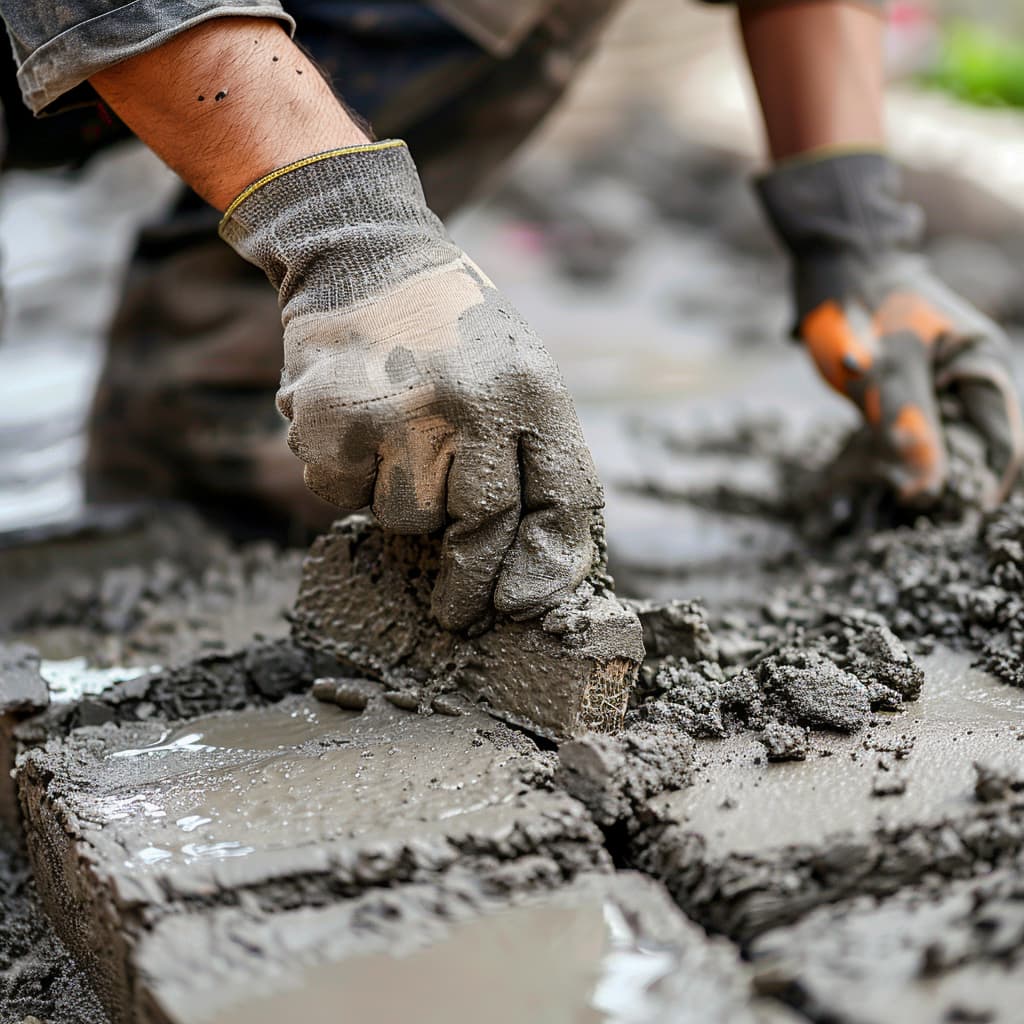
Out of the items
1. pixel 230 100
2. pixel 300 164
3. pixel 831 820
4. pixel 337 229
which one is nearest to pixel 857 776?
pixel 831 820

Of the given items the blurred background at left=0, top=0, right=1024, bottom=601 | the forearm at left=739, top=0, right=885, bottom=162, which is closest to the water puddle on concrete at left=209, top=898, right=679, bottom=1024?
the blurred background at left=0, top=0, right=1024, bottom=601

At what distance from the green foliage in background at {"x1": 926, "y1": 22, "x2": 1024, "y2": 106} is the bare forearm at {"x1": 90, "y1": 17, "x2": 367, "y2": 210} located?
6.98 meters

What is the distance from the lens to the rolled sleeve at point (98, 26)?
158cm

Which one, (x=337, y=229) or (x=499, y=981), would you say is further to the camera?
(x=337, y=229)

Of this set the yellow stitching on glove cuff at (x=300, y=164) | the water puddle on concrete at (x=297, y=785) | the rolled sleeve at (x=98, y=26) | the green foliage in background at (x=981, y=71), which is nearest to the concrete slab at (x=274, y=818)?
the water puddle on concrete at (x=297, y=785)

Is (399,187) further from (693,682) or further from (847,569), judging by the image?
(847,569)

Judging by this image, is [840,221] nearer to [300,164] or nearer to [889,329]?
[889,329]

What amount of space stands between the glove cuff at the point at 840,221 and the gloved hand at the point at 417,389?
1.31m

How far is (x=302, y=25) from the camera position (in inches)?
117

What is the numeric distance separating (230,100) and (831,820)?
4.29ft

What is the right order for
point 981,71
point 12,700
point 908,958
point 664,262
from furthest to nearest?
point 981,71, point 664,262, point 12,700, point 908,958

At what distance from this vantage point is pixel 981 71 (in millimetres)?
7492

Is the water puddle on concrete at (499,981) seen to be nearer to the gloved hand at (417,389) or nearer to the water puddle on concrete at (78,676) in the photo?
the gloved hand at (417,389)

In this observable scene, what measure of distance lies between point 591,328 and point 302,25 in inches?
118
